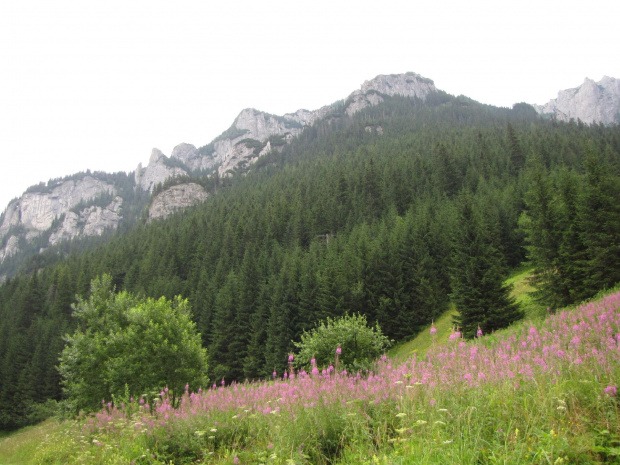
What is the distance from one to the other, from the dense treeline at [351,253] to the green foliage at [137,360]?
17.9 meters

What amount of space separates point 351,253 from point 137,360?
31.5 m

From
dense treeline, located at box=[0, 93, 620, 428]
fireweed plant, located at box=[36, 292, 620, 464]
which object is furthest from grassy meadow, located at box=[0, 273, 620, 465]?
dense treeline, located at box=[0, 93, 620, 428]

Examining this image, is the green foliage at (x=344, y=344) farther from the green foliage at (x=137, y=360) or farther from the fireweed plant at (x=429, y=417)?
the fireweed plant at (x=429, y=417)

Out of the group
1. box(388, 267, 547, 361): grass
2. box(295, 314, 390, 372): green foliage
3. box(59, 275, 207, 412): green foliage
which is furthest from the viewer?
box(388, 267, 547, 361): grass

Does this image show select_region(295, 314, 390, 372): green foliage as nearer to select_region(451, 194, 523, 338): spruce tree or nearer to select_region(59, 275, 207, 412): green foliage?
select_region(59, 275, 207, 412): green foliage

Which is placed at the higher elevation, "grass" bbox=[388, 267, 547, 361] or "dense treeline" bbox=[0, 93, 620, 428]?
"dense treeline" bbox=[0, 93, 620, 428]

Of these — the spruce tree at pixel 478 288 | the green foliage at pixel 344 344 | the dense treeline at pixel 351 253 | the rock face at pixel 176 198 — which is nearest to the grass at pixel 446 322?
the spruce tree at pixel 478 288

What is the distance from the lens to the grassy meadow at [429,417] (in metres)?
3.09

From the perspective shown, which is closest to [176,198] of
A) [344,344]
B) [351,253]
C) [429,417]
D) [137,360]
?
[351,253]

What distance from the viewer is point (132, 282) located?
71.1 m

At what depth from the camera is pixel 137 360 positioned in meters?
18.7

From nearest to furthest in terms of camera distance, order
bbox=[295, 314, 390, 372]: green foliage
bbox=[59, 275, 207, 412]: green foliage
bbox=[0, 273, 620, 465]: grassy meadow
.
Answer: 1. bbox=[0, 273, 620, 465]: grassy meadow
2. bbox=[295, 314, 390, 372]: green foliage
3. bbox=[59, 275, 207, 412]: green foliage

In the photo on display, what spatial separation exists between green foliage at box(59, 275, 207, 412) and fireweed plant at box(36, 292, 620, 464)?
37.0 feet

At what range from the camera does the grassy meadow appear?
3.09 m
